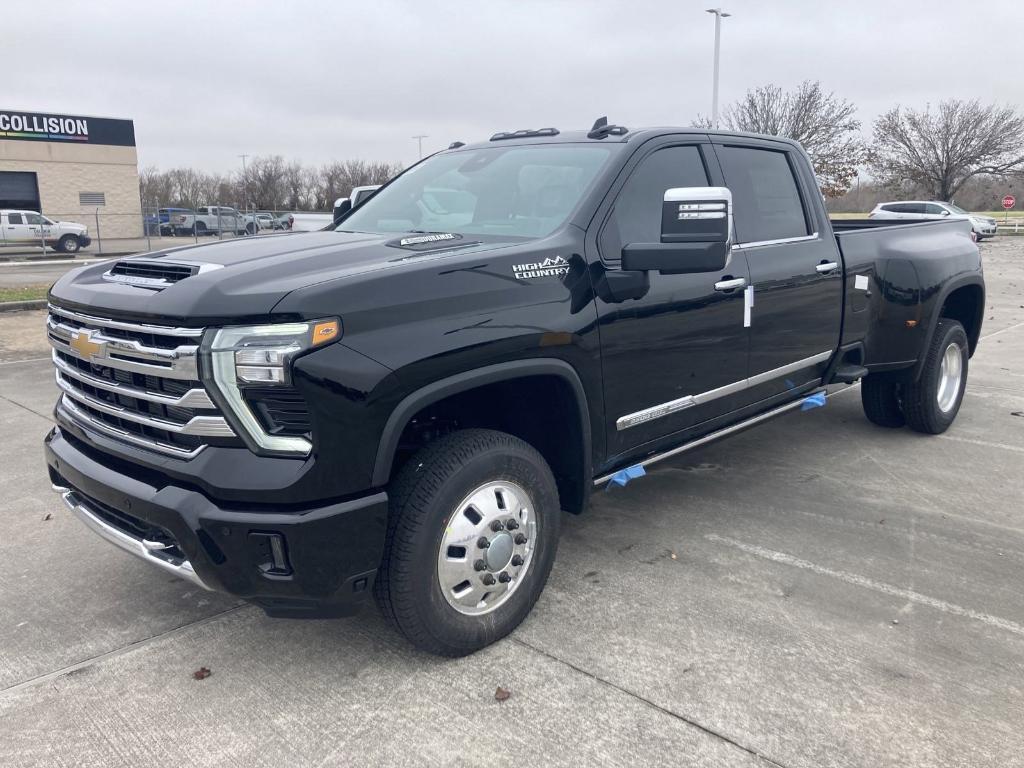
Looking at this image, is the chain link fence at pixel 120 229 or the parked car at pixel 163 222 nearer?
the chain link fence at pixel 120 229

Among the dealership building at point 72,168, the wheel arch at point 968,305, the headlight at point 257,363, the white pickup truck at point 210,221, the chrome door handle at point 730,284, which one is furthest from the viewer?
the dealership building at point 72,168

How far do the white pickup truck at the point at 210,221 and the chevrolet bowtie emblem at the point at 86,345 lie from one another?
100ft

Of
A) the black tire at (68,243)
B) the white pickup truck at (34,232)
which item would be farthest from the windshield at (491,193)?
the black tire at (68,243)

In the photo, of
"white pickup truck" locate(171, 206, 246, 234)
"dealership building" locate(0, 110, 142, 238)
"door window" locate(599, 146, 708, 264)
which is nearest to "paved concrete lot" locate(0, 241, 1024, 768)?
"door window" locate(599, 146, 708, 264)

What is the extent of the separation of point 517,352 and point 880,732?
5.61ft

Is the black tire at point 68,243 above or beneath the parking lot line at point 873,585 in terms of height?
above

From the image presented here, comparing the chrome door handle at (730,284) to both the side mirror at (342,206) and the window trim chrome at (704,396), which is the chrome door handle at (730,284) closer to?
the window trim chrome at (704,396)

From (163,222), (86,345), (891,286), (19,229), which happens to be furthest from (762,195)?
(163,222)

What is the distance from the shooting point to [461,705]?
9.38 feet

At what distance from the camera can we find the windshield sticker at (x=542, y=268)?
310 cm

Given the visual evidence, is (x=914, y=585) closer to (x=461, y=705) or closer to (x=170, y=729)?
(x=461, y=705)

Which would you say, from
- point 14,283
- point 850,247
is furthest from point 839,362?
point 14,283

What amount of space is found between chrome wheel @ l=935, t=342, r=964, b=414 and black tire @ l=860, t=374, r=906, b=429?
0.28 m

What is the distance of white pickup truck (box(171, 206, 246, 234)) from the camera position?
112ft
